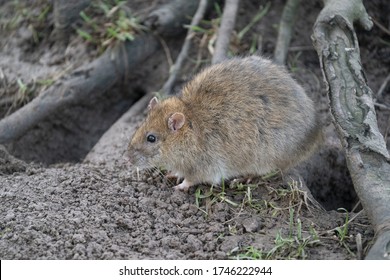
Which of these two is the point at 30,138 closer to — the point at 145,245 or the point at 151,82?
the point at 151,82

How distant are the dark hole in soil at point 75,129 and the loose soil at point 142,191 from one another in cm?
1

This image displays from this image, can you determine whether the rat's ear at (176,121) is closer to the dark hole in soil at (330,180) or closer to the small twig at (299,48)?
the dark hole in soil at (330,180)

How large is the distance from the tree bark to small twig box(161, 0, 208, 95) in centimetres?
172

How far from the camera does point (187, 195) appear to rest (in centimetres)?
515

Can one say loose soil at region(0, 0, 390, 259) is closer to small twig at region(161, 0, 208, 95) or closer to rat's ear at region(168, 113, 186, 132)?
small twig at region(161, 0, 208, 95)

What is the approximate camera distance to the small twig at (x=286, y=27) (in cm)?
673

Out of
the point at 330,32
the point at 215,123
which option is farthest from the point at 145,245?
the point at 330,32

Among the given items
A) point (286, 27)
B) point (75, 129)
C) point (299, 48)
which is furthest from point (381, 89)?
point (75, 129)

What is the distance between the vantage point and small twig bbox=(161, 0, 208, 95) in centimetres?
672

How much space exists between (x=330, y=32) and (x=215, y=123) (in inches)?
48.9

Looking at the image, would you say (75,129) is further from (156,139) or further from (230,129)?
(230,129)

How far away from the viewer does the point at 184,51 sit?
686 cm

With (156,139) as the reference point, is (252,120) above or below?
above

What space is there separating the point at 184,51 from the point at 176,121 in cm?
181
